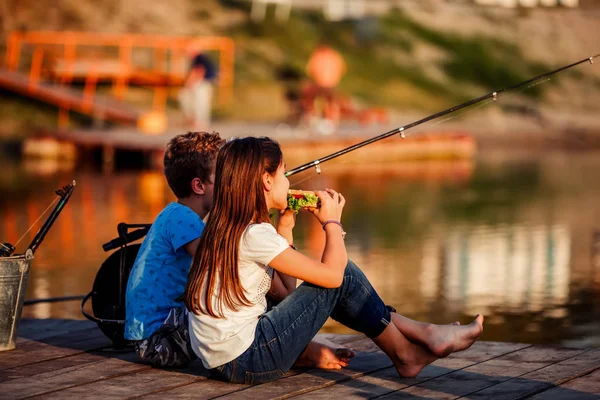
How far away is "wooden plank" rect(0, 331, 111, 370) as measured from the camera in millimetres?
4902

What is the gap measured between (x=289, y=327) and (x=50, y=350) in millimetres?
1331

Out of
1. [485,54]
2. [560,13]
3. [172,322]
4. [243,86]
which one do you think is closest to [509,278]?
[172,322]

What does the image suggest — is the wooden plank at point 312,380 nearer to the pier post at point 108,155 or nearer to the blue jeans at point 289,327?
the blue jeans at point 289,327

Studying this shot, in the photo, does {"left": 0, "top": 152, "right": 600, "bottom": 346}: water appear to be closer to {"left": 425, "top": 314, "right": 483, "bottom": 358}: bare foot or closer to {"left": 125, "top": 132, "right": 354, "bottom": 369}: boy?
{"left": 125, "top": 132, "right": 354, "bottom": 369}: boy

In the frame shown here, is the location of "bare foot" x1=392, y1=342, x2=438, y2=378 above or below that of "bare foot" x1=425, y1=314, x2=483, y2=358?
below

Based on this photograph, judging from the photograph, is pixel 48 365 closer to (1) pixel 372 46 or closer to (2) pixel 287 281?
(2) pixel 287 281

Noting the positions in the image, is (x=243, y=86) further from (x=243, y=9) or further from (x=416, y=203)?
(x=416, y=203)

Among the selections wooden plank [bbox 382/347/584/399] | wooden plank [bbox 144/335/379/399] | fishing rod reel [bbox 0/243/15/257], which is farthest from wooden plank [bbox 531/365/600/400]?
fishing rod reel [bbox 0/243/15/257]

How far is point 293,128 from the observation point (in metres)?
22.5

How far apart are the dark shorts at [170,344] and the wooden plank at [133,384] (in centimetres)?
4

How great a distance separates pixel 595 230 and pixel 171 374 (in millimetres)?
8133

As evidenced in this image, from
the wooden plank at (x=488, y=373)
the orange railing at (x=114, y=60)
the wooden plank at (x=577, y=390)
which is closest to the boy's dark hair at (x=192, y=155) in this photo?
the wooden plank at (x=488, y=373)

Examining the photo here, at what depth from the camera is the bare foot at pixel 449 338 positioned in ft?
14.9

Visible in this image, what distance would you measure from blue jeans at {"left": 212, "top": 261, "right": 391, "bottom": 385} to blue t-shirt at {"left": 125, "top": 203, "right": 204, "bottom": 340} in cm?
42
